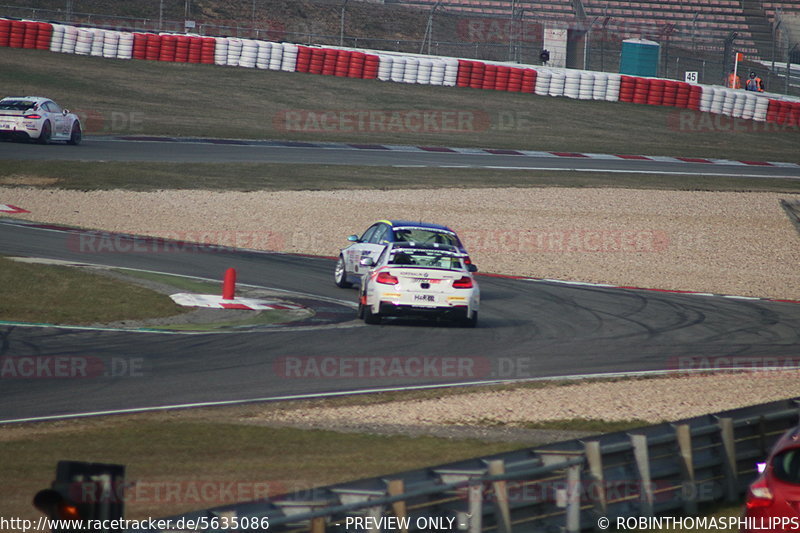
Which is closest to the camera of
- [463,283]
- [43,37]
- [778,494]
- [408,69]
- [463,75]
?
[778,494]

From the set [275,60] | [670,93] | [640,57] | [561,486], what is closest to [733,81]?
[640,57]

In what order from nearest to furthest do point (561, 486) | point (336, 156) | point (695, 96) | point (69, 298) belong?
1. point (561, 486)
2. point (69, 298)
3. point (336, 156)
4. point (695, 96)

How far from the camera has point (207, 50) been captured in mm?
45781

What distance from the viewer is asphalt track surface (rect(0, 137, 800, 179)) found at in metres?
31.8

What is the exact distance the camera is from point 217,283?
1942 centimetres

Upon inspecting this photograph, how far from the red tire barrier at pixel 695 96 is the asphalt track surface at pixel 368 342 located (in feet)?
94.6

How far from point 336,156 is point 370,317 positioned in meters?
19.6

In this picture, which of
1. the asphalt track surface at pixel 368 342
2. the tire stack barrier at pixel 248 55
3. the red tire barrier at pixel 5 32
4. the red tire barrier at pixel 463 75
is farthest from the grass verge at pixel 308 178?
the red tire barrier at pixel 5 32

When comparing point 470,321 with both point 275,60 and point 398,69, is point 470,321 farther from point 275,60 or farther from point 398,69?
point 275,60

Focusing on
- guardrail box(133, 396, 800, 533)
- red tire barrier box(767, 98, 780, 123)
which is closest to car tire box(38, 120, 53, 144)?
A: guardrail box(133, 396, 800, 533)

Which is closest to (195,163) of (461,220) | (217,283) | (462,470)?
(461,220)

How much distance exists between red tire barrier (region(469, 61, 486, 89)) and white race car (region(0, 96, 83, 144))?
1976cm

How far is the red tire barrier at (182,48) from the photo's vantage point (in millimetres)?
45344

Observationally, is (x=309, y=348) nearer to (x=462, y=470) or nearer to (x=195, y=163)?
(x=462, y=470)
